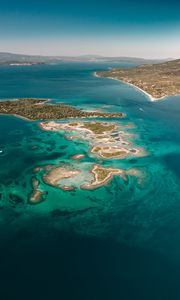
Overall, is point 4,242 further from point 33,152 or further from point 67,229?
point 33,152

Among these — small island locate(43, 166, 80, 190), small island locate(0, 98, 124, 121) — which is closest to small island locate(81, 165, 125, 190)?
small island locate(43, 166, 80, 190)

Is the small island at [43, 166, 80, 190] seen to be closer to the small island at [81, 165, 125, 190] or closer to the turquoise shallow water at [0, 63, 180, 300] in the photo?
the turquoise shallow water at [0, 63, 180, 300]

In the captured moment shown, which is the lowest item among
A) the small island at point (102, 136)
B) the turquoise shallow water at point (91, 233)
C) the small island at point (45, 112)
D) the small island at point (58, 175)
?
the turquoise shallow water at point (91, 233)

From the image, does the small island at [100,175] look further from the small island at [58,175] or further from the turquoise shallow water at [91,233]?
the small island at [58,175]

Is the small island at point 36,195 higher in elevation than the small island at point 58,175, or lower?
lower

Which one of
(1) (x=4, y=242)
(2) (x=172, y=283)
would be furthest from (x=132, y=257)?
(1) (x=4, y=242)

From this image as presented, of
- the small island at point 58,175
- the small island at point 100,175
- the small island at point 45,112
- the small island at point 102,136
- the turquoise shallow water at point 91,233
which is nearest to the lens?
the turquoise shallow water at point 91,233

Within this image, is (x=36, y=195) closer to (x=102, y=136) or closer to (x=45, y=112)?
(x=102, y=136)

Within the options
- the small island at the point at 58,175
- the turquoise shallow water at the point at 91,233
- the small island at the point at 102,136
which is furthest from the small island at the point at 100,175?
the small island at the point at 102,136
